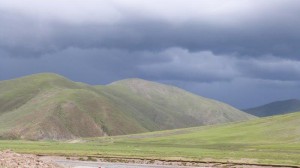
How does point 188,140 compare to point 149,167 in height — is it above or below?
above

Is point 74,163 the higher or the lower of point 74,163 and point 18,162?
the higher

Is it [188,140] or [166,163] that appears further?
[188,140]

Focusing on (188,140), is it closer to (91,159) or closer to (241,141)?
(241,141)

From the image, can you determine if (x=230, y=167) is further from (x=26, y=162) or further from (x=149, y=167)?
(x=26, y=162)

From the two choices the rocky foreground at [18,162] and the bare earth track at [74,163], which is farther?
the bare earth track at [74,163]

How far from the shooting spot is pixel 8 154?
52.7 m

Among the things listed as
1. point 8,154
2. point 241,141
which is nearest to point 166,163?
point 8,154

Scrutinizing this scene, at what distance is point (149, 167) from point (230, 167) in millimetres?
11843

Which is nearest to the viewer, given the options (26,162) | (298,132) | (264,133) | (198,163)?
(26,162)

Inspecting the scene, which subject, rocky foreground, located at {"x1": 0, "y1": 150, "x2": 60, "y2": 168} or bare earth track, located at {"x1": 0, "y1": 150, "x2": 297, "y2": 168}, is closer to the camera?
rocky foreground, located at {"x1": 0, "y1": 150, "x2": 60, "y2": 168}

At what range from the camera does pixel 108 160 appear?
291 feet

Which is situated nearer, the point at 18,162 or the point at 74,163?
the point at 18,162

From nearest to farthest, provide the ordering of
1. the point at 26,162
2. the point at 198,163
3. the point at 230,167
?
the point at 26,162
the point at 230,167
the point at 198,163

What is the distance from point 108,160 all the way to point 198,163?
15199 millimetres
